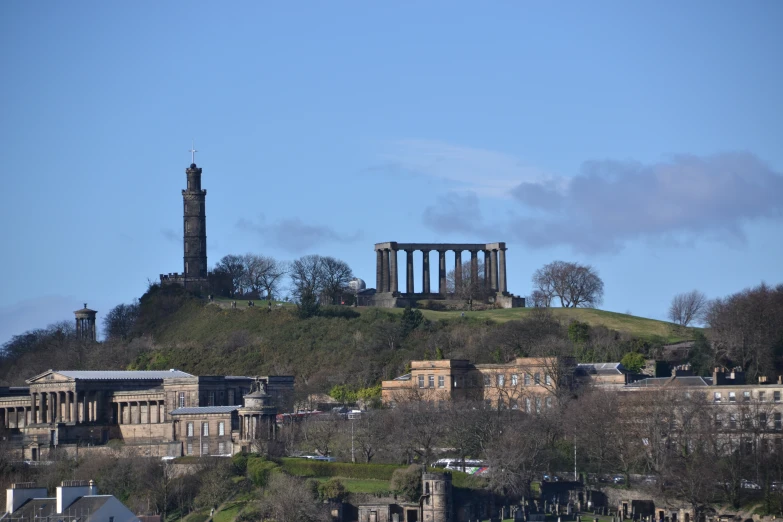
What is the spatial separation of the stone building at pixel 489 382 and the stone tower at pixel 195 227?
148 ft

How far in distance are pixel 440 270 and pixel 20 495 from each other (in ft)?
227

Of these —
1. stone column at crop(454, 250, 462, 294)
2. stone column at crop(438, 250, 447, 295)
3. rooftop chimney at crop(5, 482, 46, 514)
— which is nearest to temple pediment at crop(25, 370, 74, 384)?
rooftop chimney at crop(5, 482, 46, 514)

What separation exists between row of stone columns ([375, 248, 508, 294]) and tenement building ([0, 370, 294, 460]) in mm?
29415

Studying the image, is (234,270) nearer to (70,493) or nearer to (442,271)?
(442,271)

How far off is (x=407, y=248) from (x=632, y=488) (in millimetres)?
62045

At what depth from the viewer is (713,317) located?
122250 mm

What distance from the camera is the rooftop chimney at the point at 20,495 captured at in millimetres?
85062

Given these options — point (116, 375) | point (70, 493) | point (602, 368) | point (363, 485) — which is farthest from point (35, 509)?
point (602, 368)

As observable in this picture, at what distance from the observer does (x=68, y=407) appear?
120m

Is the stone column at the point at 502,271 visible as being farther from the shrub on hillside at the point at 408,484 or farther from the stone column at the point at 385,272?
the shrub on hillside at the point at 408,484

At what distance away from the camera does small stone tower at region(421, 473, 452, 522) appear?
8606cm

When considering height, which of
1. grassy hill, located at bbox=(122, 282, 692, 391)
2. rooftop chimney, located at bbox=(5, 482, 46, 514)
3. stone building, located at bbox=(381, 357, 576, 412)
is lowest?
rooftop chimney, located at bbox=(5, 482, 46, 514)

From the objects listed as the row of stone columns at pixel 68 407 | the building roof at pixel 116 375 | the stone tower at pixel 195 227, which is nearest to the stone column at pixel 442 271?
the stone tower at pixel 195 227

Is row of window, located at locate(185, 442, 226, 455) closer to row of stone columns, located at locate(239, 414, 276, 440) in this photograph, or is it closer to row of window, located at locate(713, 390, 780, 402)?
row of stone columns, located at locate(239, 414, 276, 440)
